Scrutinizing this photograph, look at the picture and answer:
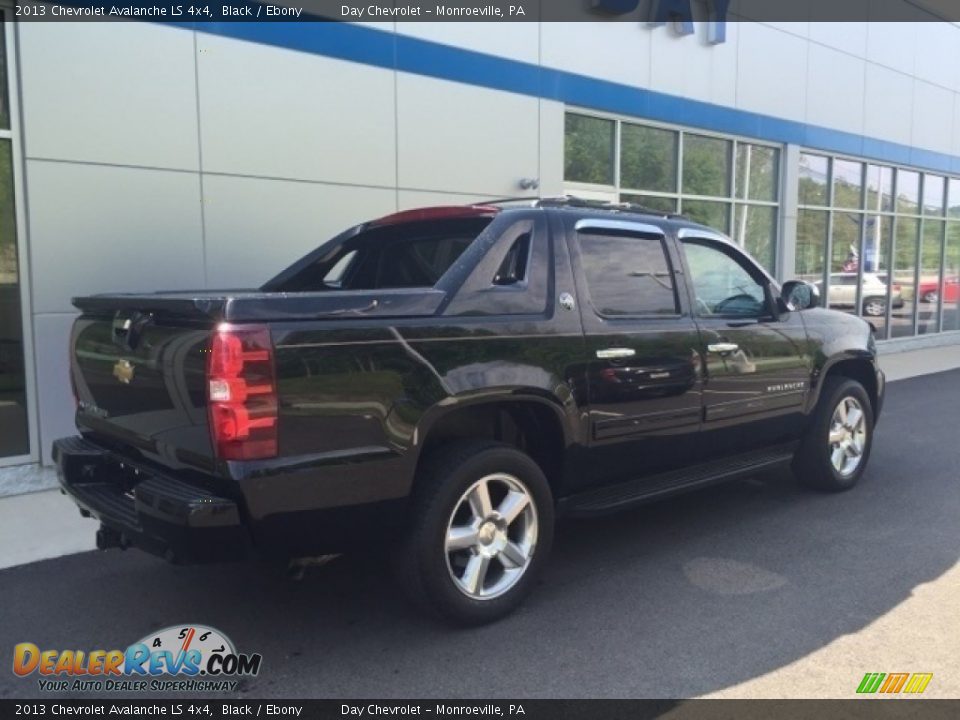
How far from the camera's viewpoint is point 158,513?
3078mm

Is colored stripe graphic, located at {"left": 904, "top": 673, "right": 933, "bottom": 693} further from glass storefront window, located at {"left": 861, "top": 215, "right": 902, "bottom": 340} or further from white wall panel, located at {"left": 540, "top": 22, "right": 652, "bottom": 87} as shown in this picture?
glass storefront window, located at {"left": 861, "top": 215, "right": 902, "bottom": 340}

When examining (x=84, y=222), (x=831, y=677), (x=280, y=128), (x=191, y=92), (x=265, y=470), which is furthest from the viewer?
(x=280, y=128)

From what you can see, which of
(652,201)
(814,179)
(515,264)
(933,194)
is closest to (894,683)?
(515,264)

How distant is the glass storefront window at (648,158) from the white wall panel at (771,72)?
5.45ft

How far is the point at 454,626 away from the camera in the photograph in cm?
364

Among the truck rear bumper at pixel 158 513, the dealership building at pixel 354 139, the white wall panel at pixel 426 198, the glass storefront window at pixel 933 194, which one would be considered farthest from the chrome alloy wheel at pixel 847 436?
the glass storefront window at pixel 933 194

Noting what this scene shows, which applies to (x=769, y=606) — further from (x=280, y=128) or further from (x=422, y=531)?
(x=280, y=128)

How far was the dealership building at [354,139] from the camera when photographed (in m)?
6.17

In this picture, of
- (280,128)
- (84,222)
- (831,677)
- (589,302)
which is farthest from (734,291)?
(84,222)

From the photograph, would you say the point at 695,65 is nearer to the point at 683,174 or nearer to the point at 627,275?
the point at 683,174

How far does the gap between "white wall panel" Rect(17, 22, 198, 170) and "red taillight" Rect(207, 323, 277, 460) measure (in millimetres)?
4123

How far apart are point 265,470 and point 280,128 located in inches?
198

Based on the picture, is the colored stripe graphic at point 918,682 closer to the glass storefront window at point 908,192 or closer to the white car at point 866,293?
the white car at point 866,293

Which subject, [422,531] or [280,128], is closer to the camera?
[422,531]
